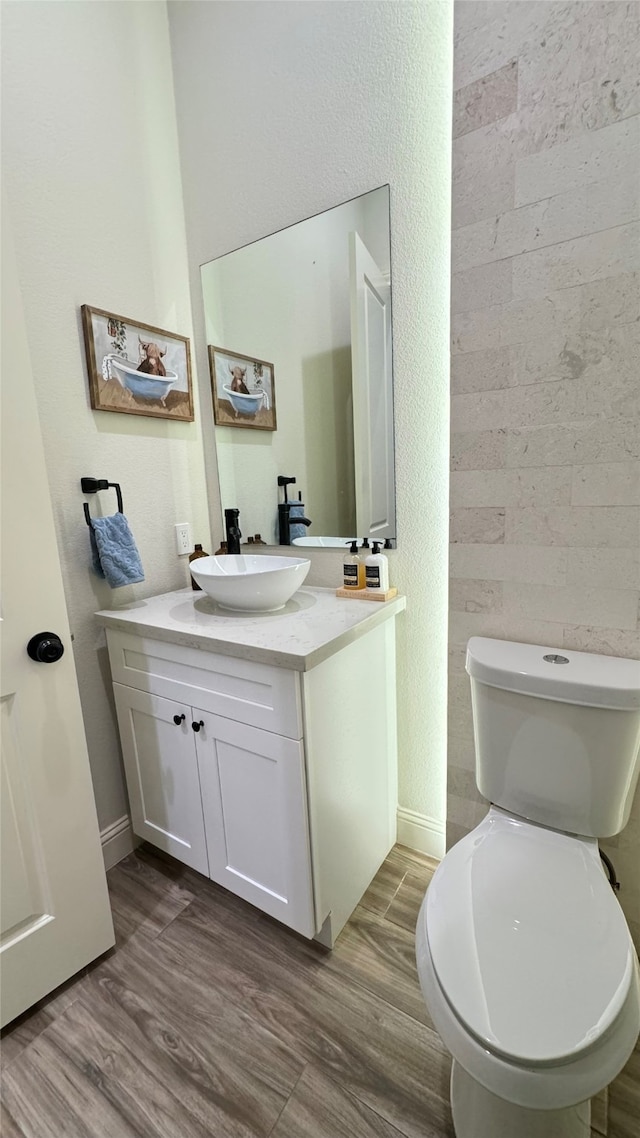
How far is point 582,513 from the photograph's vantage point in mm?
1004

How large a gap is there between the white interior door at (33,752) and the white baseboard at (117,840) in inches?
13.7

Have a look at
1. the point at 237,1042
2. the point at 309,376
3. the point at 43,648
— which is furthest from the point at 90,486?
the point at 237,1042

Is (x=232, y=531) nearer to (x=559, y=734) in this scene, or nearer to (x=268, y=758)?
(x=268, y=758)

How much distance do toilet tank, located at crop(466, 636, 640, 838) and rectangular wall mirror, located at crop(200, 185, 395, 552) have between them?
598 mm

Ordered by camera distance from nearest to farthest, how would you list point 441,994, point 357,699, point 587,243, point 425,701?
1. point 441,994
2. point 587,243
3. point 357,699
4. point 425,701

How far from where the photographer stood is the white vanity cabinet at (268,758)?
1064mm

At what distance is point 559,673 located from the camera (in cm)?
95

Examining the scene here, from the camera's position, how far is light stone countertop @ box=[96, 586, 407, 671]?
102cm

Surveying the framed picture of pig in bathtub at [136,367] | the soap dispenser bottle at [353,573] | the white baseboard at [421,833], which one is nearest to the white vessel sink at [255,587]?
the soap dispenser bottle at [353,573]

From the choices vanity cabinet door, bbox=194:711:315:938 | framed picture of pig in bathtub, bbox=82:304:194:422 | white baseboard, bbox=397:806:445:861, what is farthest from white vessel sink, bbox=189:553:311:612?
white baseboard, bbox=397:806:445:861

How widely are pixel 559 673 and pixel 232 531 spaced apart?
116cm

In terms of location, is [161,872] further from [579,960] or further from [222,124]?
[222,124]

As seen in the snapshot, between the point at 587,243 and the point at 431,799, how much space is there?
155 centimetres

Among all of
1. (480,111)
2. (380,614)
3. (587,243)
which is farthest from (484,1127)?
(480,111)
